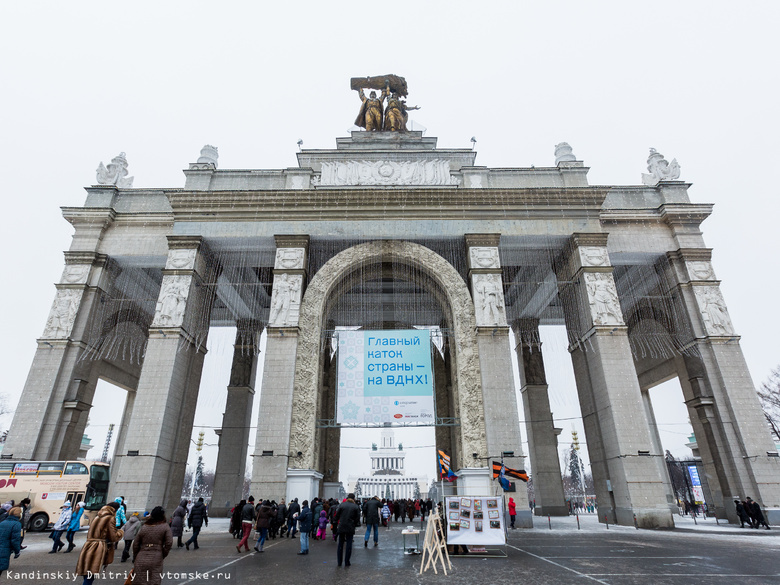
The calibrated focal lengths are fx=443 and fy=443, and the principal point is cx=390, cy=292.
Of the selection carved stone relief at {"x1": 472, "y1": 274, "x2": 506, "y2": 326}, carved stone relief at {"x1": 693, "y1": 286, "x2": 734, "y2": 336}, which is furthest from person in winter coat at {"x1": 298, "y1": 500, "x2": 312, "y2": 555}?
carved stone relief at {"x1": 693, "y1": 286, "x2": 734, "y2": 336}

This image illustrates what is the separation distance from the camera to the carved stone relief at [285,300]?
69.7 ft

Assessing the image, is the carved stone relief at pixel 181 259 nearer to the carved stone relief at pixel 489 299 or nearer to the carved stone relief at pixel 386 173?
the carved stone relief at pixel 386 173

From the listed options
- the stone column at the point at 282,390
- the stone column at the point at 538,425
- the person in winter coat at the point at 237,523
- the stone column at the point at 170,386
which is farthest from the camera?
the stone column at the point at 538,425

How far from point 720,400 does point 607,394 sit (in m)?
5.66

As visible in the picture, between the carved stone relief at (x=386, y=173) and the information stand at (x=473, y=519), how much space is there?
58.3 feet

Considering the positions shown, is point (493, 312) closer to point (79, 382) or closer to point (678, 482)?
point (79, 382)

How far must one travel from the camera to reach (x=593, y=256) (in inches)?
878

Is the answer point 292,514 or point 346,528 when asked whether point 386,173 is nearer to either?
point 292,514

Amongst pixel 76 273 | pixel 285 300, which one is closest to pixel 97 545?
pixel 285 300

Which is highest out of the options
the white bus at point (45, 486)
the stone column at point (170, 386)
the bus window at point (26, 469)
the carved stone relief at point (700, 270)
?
the carved stone relief at point (700, 270)

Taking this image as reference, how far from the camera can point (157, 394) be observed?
19875 millimetres

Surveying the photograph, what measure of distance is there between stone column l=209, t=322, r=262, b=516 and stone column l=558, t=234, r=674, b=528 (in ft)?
63.6

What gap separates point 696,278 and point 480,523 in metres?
19.0

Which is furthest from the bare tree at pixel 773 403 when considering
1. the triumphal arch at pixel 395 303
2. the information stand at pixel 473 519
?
the information stand at pixel 473 519
